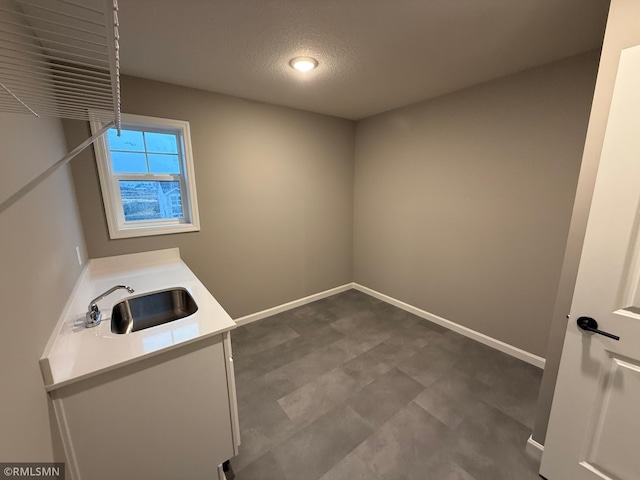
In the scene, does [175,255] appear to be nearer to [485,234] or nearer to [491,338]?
[485,234]

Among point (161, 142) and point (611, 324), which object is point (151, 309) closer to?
point (161, 142)

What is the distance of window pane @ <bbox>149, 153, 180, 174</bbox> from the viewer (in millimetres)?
2512

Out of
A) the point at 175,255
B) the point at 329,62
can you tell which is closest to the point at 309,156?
the point at 329,62

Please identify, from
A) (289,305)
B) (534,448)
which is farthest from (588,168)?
(289,305)

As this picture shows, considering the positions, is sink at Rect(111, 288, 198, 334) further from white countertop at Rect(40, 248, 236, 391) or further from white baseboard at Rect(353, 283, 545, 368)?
white baseboard at Rect(353, 283, 545, 368)

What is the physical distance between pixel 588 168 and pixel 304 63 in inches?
70.3

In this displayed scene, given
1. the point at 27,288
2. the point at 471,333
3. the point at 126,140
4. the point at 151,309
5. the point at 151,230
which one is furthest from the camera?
the point at 471,333

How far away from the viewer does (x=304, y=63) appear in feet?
6.53

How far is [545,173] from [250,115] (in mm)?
2665

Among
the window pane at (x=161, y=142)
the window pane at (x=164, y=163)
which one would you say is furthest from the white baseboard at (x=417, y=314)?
the window pane at (x=161, y=142)

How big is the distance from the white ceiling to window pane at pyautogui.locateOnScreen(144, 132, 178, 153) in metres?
0.46

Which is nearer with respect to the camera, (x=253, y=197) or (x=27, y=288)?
(x=27, y=288)

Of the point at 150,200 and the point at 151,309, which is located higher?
the point at 150,200

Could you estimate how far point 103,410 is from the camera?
3.78ft
